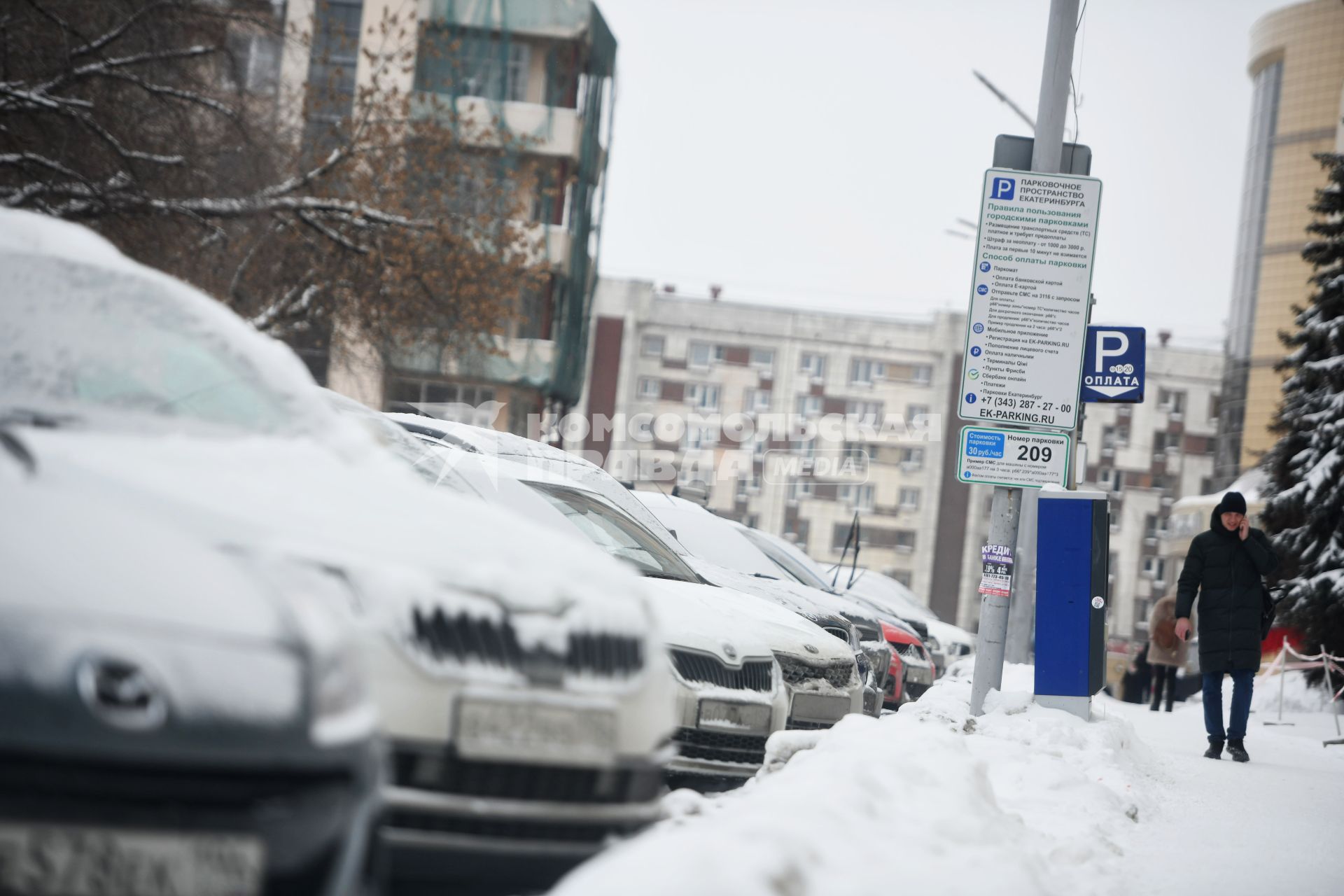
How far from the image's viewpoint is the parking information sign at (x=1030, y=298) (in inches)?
415

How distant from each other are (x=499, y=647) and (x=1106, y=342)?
28.1 feet

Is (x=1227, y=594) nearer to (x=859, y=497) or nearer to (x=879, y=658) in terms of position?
(x=879, y=658)

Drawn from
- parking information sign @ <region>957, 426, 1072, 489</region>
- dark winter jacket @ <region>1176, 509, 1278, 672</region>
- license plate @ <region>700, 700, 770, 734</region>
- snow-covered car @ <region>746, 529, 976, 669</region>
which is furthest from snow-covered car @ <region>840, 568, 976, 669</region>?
license plate @ <region>700, 700, 770, 734</region>

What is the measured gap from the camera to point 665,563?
8734 millimetres

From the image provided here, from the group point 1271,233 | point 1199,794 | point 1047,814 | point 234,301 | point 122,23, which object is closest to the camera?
point 1047,814

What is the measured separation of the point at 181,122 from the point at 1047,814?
1428 centimetres

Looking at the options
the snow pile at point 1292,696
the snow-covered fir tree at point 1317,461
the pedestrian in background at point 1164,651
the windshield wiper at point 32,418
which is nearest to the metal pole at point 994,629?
the windshield wiper at point 32,418

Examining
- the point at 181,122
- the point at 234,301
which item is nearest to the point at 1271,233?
the point at 234,301

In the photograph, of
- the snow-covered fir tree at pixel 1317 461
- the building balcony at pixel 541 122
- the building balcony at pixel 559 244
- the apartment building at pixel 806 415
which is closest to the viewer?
the snow-covered fir tree at pixel 1317 461

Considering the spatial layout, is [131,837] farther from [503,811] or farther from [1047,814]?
[1047,814]

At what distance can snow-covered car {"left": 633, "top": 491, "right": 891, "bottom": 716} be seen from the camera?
10.5m

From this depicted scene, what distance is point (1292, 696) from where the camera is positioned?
899 inches

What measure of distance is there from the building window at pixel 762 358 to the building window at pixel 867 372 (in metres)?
4.74

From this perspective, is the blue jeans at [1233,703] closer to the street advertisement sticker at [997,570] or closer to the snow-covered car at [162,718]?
the street advertisement sticker at [997,570]
